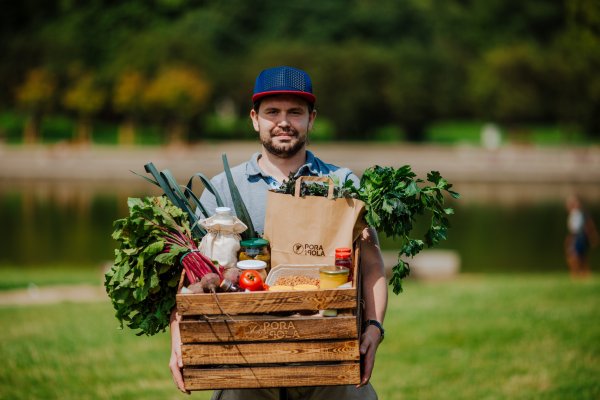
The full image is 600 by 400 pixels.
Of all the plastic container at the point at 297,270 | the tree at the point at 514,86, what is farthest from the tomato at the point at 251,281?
the tree at the point at 514,86

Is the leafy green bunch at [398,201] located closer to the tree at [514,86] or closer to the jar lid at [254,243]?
the jar lid at [254,243]

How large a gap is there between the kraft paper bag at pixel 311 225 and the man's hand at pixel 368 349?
1.12ft

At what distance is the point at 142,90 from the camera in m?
52.2

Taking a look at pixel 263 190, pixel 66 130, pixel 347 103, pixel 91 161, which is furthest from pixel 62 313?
pixel 66 130

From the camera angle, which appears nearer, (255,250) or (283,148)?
(255,250)

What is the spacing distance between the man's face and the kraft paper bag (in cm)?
24

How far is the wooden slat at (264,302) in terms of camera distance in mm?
2922

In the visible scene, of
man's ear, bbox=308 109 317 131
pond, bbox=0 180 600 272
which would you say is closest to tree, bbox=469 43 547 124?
pond, bbox=0 180 600 272

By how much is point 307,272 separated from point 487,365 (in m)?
4.22

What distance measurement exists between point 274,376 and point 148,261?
0.71m

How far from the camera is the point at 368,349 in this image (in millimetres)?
3178

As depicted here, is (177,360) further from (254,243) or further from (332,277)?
(332,277)

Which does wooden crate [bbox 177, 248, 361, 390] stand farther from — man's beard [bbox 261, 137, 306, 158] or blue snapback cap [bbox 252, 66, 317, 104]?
blue snapback cap [bbox 252, 66, 317, 104]

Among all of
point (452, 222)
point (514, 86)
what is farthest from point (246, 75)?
point (452, 222)
